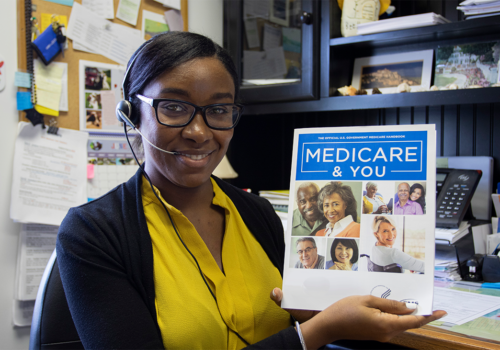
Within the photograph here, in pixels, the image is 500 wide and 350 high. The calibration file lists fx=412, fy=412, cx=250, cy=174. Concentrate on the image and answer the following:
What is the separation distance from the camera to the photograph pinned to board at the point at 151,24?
1.87 metres

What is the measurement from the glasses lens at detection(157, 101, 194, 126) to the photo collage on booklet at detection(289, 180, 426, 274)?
0.27 metres

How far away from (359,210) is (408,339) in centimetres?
39

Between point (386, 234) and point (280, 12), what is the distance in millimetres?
1336

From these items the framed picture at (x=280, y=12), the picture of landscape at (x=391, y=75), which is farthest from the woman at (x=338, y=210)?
the framed picture at (x=280, y=12)

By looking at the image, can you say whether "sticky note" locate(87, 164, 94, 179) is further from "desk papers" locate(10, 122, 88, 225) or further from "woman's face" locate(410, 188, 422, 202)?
"woman's face" locate(410, 188, 422, 202)

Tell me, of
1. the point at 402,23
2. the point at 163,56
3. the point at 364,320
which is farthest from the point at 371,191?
the point at 402,23

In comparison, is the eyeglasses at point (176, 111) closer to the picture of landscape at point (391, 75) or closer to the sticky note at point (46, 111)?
the sticky note at point (46, 111)

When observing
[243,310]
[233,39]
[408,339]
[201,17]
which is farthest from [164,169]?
[201,17]

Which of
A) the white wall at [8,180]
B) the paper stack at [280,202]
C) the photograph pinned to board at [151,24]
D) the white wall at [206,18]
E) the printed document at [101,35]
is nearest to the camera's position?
the white wall at [8,180]

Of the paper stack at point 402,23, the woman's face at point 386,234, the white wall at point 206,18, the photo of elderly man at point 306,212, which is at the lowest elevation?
the woman's face at point 386,234

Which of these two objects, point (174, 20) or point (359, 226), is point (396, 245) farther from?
point (174, 20)

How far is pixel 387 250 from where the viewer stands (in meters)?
0.73

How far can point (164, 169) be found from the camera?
0.88 meters

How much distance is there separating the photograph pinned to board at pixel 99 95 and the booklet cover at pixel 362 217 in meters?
1.14
